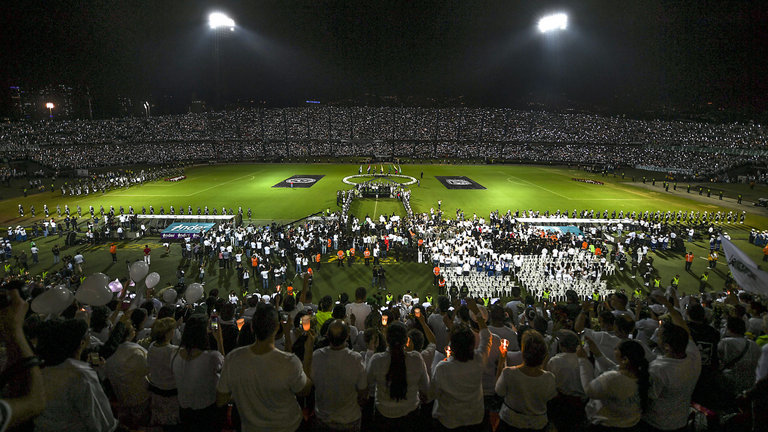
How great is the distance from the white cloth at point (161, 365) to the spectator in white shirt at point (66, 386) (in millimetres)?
951

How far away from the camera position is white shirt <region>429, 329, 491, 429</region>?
12.6 feet

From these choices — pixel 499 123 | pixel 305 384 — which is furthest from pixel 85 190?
pixel 499 123

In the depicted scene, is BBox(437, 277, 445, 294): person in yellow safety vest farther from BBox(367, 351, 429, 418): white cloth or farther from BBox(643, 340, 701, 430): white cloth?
BBox(367, 351, 429, 418): white cloth

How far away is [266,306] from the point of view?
12.3 ft

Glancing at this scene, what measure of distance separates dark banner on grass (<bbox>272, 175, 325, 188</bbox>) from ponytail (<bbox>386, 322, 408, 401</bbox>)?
1786 inches

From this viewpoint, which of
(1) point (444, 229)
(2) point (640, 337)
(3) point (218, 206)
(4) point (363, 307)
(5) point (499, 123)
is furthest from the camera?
(5) point (499, 123)

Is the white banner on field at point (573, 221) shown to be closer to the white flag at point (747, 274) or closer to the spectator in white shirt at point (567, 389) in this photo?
the white flag at point (747, 274)

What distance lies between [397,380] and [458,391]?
0.67 m

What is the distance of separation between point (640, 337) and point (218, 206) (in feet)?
122

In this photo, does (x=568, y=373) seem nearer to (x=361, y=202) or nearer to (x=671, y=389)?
(x=671, y=389)

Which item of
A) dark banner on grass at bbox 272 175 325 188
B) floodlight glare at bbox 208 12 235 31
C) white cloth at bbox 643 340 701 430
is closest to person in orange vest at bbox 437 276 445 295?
white cloth at bbox 643 340 701 430

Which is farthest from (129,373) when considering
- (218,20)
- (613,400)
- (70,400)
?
(218,20)

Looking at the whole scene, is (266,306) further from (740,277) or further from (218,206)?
(218,206)

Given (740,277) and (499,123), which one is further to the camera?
(499,123)
